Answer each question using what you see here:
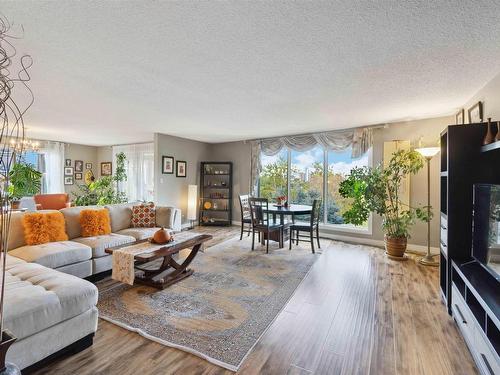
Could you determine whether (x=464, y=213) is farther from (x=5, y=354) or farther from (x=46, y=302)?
(x=46, y=302)

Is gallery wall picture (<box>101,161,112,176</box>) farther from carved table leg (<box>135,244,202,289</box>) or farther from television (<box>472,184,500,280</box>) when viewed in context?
television (<box>472,184,500,280</box>)

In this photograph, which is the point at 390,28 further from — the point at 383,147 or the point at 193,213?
the point at 193,213

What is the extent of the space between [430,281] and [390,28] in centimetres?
292

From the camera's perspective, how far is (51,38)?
1.94m

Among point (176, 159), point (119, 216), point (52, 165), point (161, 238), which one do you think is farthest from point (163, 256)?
point (52, 165)

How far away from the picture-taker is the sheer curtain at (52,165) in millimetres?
6996

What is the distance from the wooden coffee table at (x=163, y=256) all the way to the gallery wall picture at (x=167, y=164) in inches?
108

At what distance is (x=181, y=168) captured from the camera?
20.7ft

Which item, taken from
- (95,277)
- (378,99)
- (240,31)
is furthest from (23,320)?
(378,99)

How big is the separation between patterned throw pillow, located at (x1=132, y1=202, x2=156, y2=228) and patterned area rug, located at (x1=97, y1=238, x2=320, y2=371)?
1.07 m

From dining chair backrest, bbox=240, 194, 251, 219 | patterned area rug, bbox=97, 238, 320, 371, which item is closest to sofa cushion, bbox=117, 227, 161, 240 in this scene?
patterned area rug, bbox=97, 238, 320, 371

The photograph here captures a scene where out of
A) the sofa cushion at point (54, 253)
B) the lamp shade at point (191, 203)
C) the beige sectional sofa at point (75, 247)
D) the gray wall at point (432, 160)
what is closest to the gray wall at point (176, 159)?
the lamp shade at point (191, 203)

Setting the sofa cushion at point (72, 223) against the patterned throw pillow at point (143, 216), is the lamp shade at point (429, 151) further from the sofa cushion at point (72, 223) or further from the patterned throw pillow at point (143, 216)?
the sofa cushion at point (72, 223)

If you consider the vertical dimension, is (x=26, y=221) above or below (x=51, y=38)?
below
